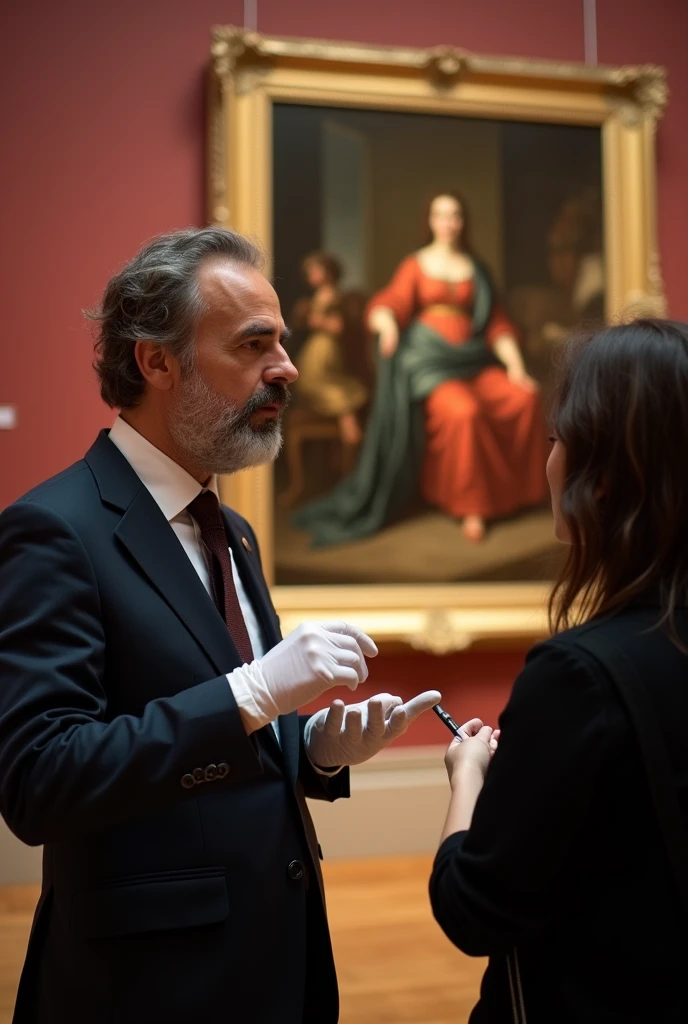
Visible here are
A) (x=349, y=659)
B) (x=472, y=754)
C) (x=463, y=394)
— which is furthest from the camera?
(x=463, y=394)

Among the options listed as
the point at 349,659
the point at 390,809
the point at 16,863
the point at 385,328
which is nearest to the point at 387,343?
the point at 385,328

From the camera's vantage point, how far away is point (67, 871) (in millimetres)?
2027

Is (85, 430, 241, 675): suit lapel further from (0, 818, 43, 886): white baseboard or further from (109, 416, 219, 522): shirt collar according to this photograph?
(0, 818, 43, 886): white baseboard

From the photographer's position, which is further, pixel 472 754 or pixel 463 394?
pixel 463 394

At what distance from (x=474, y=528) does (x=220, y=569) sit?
4.02 meters

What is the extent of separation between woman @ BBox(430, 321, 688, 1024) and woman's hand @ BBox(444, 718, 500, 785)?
136mm

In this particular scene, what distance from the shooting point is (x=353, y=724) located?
225 cm

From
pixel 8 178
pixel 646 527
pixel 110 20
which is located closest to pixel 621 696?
pixel 646 527

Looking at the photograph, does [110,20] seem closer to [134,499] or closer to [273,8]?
[273,8]

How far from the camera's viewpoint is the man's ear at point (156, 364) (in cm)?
243

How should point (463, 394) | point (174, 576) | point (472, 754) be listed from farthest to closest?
point (463, 394) < point (174, 576) < point (472, 754)

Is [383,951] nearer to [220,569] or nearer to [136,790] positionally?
[220,569]

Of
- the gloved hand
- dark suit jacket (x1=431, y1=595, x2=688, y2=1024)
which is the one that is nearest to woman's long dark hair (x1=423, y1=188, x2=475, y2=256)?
the gloved hand

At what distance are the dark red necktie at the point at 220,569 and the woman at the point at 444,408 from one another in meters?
3.59
